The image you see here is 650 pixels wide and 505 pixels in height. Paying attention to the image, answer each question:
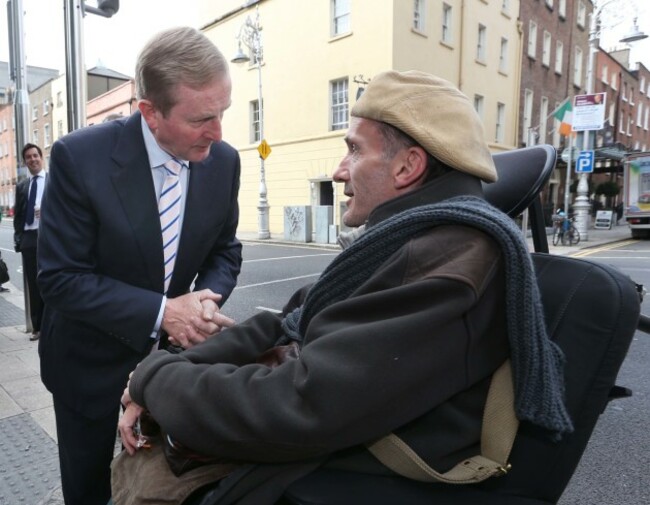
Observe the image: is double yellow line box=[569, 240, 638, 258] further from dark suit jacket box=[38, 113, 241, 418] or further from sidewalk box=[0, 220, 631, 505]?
dark suit jacket box=[38, 113, 241, 418]

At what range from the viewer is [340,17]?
18281 mm

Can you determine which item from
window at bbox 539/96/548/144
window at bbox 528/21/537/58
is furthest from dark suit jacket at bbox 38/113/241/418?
window at bbox 539/96/548/144

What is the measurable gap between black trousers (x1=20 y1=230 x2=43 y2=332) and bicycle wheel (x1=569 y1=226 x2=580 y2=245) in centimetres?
1499

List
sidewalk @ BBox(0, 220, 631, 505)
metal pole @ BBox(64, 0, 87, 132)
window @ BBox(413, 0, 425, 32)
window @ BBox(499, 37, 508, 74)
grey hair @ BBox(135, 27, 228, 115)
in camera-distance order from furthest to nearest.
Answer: window @ BBox(499, 37, 508, 74) < window @ BBox(413, 0, 425, 32) < metal pole @ BBox(64, 0, 87, 132) < sidewalk @ BBox(0, 220, 631, 505) < grey hair @ BBox(135, 27, 228, 115)

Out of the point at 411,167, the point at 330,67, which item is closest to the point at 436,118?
the point at 411,167

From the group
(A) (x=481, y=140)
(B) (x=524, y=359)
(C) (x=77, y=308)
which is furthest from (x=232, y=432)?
(A) (x=481, y=140)

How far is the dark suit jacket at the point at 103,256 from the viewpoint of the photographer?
1476 mm

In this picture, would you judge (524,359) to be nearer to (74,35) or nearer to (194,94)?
(194,94)

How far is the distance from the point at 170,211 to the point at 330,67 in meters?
18.1

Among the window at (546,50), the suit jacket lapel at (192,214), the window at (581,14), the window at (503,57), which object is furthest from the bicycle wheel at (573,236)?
the window at (581,14)

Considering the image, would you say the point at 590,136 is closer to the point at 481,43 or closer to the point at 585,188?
the point at 585,188

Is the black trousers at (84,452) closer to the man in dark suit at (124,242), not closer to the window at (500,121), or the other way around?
the man in dark suit at (124,242)

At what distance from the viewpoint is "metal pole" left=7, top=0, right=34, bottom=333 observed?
5.41 metres

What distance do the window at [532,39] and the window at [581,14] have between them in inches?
231
